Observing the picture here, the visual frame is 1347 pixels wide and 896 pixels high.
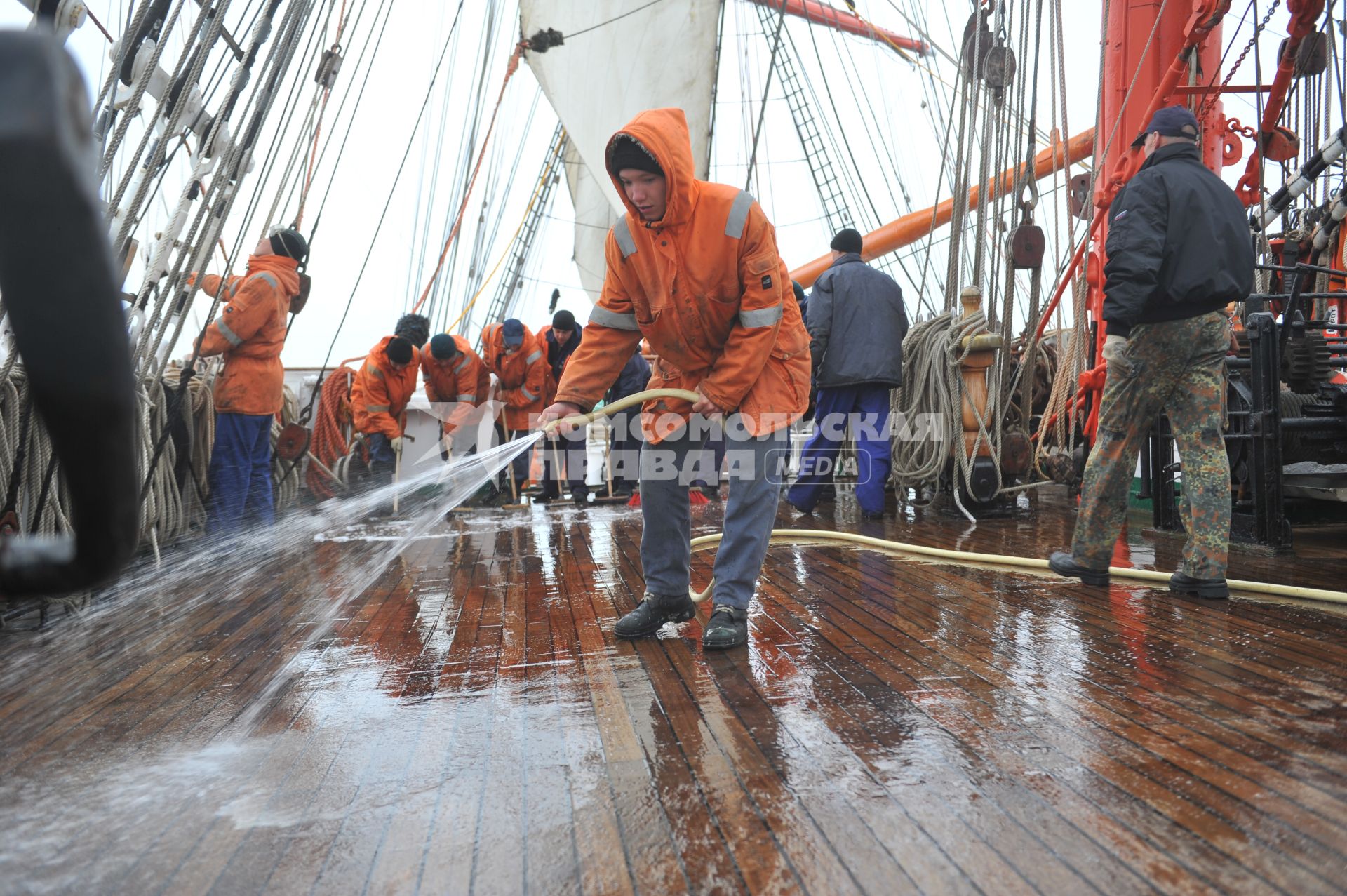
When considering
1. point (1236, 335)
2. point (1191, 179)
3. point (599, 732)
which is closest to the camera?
point (599, 732)

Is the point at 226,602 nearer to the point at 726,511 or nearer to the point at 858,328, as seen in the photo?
the point at 726,511

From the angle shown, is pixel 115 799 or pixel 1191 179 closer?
pixel 115 799

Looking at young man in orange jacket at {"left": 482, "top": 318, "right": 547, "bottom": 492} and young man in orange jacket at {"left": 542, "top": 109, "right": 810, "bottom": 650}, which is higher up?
young man in orange jacket at {"left": 482, "top": 318, "right": 547, "bottom": 492}

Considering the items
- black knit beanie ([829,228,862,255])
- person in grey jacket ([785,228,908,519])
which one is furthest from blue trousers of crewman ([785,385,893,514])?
black knit beanie ([829,228,862,255])

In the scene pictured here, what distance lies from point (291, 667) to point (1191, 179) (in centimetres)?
317

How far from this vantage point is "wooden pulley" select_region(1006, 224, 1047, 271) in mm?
6145

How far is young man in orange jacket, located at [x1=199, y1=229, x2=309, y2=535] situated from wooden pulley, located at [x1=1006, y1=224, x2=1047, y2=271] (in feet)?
14.0

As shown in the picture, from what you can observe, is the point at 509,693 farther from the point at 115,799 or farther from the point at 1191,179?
the point at 1191,179

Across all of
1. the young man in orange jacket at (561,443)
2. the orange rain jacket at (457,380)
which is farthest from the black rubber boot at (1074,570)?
the orange rain jacket at (457,380)

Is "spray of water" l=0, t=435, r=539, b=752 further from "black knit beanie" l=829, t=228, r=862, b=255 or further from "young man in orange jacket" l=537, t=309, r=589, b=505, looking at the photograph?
"black knit beanie" l=829, t=228, r=862, b=255

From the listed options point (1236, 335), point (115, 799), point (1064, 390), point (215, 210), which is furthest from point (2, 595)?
point (1064, 390)

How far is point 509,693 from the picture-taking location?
2520 millimetres

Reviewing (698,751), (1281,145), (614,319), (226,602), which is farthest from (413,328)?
(698,751)

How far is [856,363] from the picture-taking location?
5926 mm
